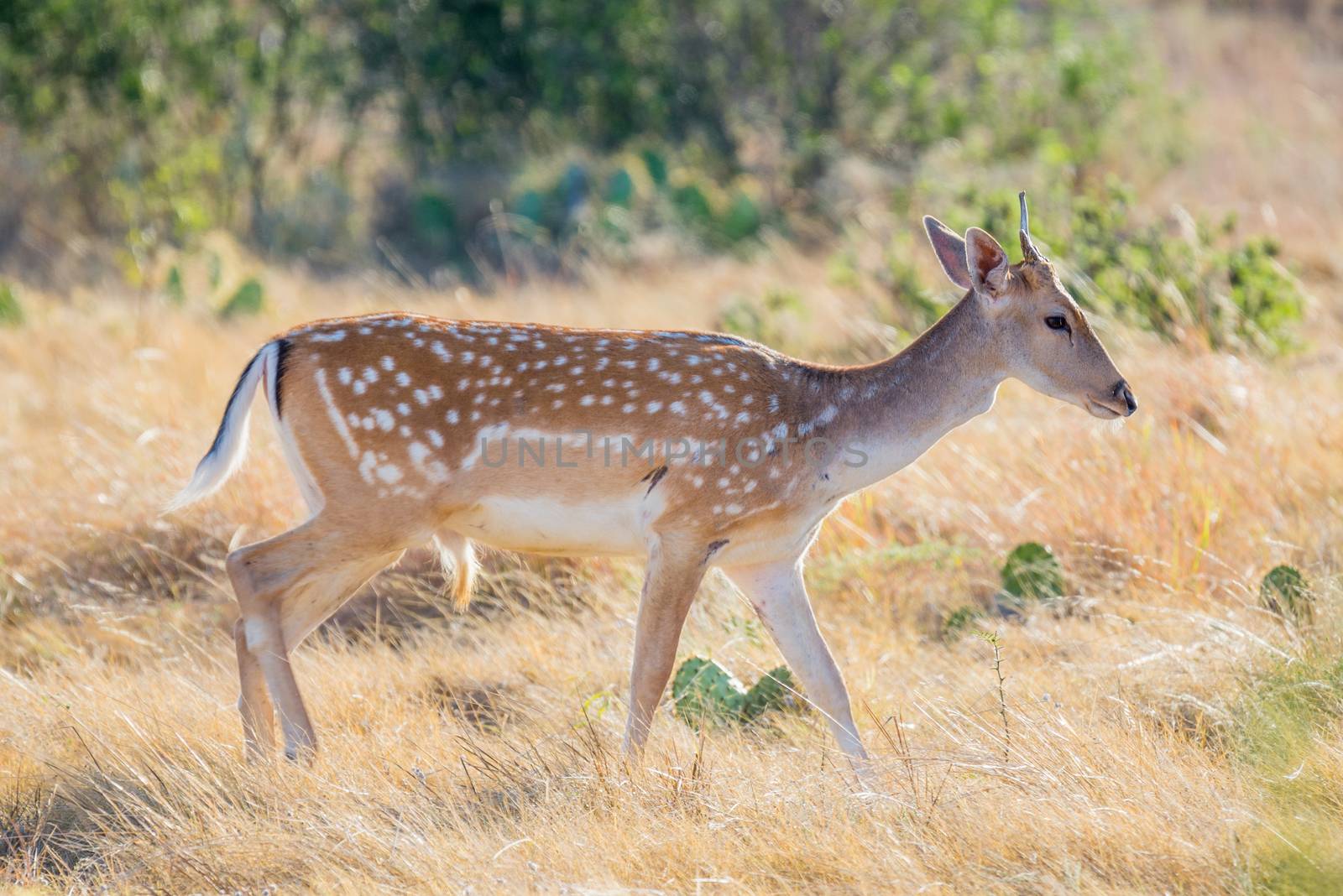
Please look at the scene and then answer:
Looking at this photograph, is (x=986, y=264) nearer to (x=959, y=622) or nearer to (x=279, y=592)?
(x=959, y=622)

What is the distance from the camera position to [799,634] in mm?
5203

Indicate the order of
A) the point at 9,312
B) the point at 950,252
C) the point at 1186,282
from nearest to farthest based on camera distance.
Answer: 1. the point at 950,252
2. the point at 1186,282
3. the point at 9,312

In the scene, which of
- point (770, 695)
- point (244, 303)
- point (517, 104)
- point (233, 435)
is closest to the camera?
point (233, 435)

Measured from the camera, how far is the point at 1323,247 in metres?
12.1

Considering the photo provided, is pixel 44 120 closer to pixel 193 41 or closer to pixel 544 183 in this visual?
pixel 193 41

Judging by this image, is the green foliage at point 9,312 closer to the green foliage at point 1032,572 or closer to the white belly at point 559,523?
the white belly at point 559,523

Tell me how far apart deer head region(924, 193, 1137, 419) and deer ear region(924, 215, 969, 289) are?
7.5 inches

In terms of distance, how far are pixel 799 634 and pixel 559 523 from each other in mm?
932

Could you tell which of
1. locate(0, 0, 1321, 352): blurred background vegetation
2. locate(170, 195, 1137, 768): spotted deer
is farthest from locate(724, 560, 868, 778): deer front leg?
locate(0, 0, 1321, 352): blurred background vegetation

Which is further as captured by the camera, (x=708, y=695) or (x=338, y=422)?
(x=708, y=695)

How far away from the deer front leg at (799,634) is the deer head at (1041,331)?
1.09m

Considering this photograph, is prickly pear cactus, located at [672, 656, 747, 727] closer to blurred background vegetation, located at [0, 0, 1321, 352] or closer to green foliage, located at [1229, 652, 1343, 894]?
green foliage, located at [1229, 652, 1343, 894]

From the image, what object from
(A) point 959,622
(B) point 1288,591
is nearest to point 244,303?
(A) point 959,622

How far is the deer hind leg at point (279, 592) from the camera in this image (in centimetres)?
508
